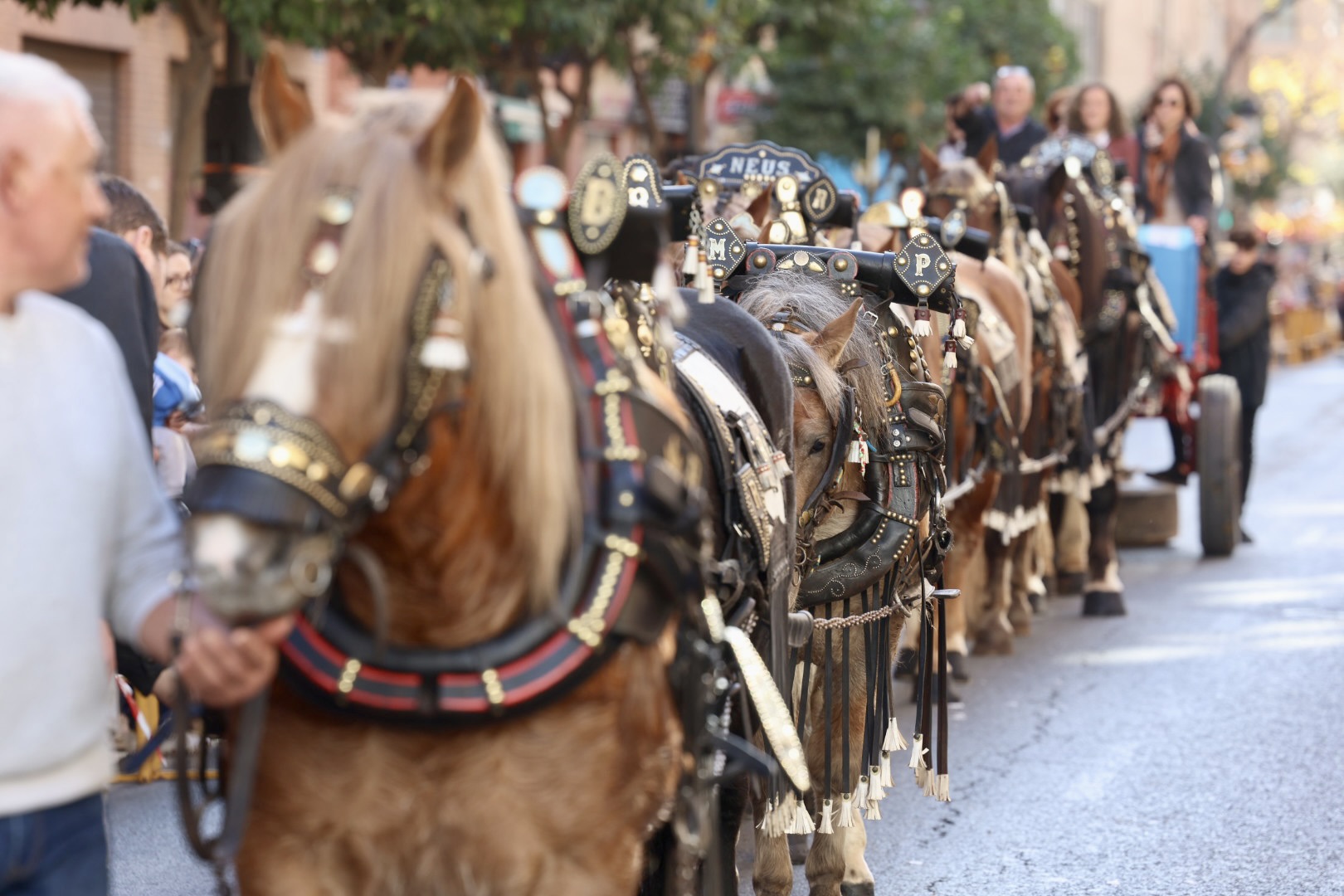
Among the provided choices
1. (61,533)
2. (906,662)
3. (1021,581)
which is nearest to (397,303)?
(61,533)

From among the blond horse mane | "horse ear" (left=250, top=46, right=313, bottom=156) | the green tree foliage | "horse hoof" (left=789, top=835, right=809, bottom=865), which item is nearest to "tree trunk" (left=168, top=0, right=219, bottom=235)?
"horse hoof" (left=789, top=835, right=809, bottom=865)

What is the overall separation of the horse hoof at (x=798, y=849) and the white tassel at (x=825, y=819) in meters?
0.64

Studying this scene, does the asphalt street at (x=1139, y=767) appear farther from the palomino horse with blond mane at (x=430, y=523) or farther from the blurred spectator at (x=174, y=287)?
the palomino horse with blond mane at (x=430, y=523)

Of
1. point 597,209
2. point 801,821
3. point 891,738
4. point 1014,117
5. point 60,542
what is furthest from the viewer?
point 1014,117

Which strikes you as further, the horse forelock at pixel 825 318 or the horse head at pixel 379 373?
the horse forelock at pixel 825 318

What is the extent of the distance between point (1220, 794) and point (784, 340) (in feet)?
8.32

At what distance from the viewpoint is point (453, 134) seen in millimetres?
2549

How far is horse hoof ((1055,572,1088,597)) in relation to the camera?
35.2 ft

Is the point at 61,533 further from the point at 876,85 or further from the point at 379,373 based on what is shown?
the point at 876,85

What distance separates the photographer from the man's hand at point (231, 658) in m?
2.41

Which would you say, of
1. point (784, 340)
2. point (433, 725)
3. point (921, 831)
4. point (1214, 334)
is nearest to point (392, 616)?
point (433, 725)

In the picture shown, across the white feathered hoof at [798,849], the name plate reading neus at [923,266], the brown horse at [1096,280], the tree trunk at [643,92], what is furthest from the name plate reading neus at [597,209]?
the tree trunk at [643,92]

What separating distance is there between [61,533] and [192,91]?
9.02m

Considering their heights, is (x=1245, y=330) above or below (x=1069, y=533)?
above
